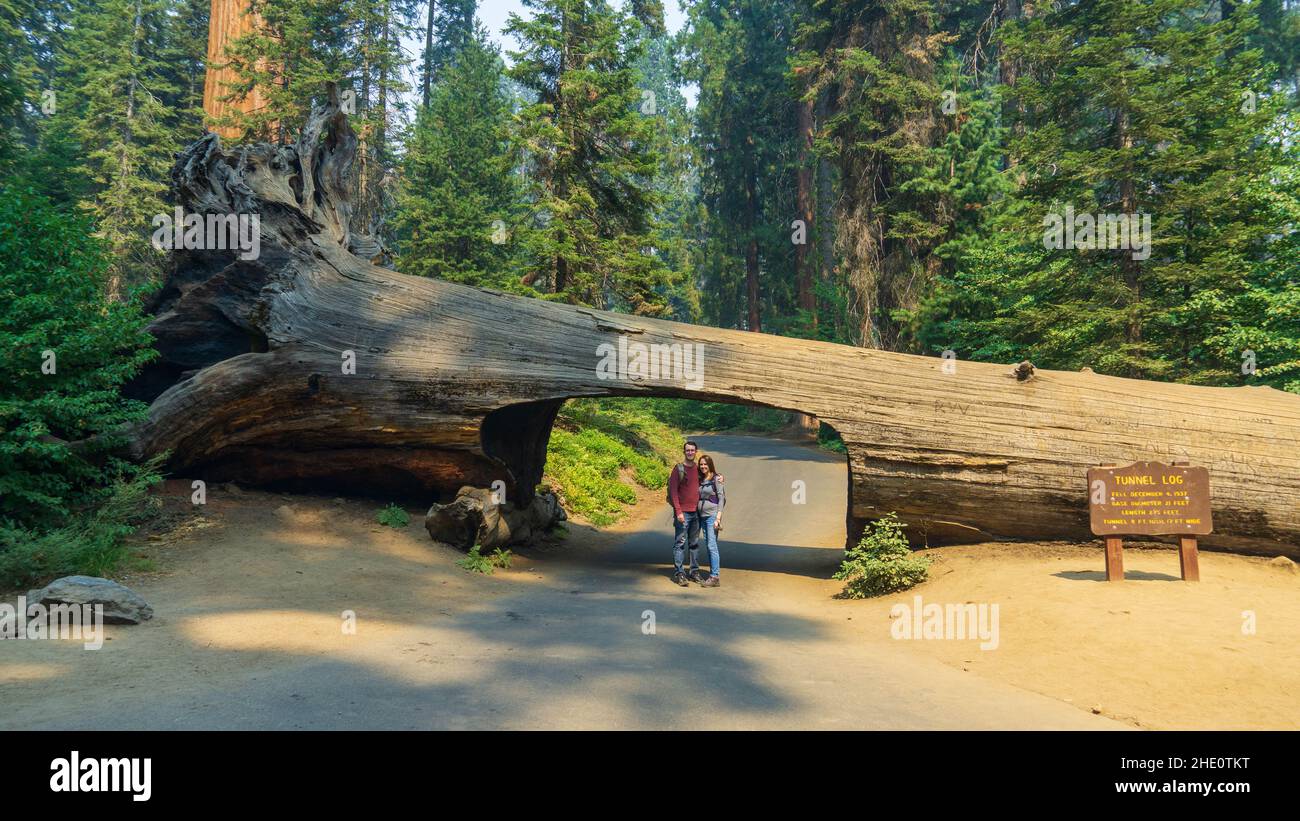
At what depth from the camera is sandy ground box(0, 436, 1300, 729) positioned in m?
5.21

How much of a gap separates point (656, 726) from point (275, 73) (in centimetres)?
2652

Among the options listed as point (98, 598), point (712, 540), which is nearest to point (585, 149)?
point (712, 540)

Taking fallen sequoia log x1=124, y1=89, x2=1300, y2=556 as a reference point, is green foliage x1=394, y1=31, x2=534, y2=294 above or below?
above

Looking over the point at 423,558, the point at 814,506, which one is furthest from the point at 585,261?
the point at 423,558

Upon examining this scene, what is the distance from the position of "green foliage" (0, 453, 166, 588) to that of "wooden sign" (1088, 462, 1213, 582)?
36.6 feet

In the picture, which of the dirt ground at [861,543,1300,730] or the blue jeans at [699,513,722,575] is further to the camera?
the blue jeans at [699,513,722,575]

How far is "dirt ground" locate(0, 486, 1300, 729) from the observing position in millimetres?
5711

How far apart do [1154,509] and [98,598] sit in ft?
36.2

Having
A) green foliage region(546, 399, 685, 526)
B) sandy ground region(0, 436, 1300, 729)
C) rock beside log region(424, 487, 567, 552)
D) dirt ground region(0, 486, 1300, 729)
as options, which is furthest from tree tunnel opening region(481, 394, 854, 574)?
sandy ground region(0, 436, 1300, 729)
